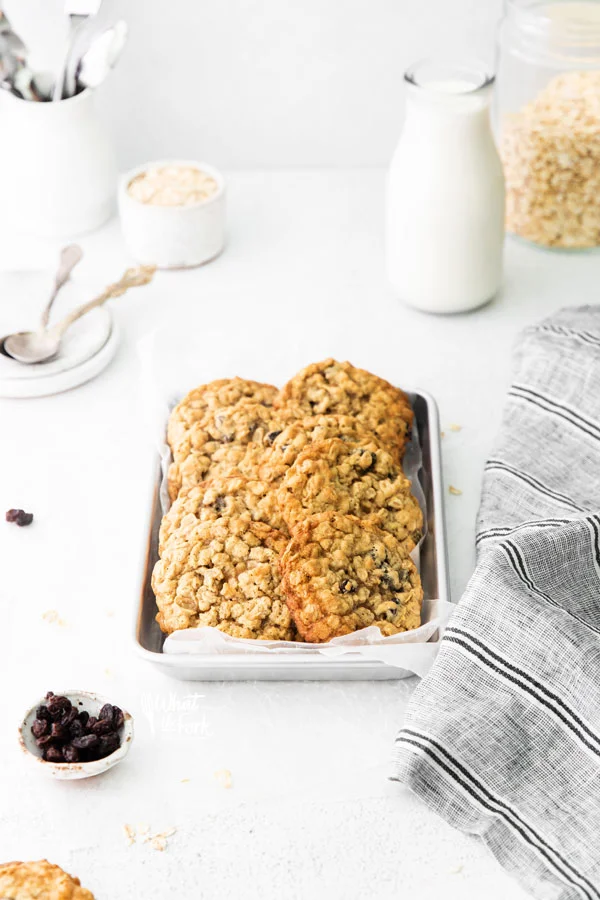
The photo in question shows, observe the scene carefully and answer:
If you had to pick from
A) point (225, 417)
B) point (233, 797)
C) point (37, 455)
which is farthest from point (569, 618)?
point (37, 455)

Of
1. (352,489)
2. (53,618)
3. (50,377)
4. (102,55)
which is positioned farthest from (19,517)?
(102,55)

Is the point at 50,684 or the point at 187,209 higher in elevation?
the point at 187,209

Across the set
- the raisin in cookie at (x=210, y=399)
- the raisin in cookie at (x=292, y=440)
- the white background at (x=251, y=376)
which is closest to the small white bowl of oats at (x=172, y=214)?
the white background at (x=251, y=376)

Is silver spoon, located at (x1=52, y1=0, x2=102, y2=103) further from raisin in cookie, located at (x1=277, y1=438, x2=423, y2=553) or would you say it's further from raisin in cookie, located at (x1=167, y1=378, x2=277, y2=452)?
raisin in cookie, located at (x1=277, y1=438, x2=423, y2=553)

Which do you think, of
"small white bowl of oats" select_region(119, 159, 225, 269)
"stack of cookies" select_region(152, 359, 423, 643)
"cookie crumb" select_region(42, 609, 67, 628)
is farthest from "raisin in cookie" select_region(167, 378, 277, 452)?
"small white bowl of oats" select_region(119, 159, 225, 269)

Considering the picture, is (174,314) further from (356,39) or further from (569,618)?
(569,618)

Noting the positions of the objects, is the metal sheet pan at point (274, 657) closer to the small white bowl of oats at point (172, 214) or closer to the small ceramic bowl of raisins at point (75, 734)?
the small ceramic bowl of raisins at point (75, 734)

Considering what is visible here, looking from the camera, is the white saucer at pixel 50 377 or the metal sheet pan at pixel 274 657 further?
the white saucer at pixel 50 377
